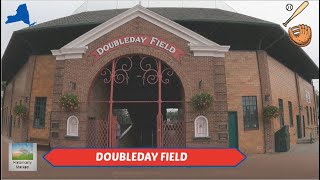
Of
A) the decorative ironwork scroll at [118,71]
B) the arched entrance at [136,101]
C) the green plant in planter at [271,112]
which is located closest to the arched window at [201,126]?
the arched entrance at [136,101]

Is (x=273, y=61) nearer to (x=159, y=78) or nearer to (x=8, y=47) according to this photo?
(x=159, y=78)

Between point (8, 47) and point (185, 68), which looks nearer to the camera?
point (185, 68)

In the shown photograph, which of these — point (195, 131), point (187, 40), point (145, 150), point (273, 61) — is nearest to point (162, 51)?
point (187, 40)

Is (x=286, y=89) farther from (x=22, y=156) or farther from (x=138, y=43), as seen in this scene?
(x=22, y=156)

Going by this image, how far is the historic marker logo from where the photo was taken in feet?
27.6

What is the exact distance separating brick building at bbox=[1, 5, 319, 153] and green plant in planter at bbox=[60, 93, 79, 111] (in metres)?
0.29

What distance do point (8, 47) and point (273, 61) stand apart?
18469mm

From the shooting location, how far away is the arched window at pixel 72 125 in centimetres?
1302

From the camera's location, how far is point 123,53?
1304cm

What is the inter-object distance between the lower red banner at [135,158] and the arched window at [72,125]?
2.30 meters

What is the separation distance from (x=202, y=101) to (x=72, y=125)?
6.01 meters

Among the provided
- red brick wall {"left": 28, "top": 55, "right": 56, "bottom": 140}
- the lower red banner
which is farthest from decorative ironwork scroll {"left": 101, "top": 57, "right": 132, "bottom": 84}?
red brick wall {"left": 28, "top": 55, "right": 56, "bottom": 140}

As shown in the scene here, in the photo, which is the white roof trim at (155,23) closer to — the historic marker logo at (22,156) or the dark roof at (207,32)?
the dark roof at (207,32)

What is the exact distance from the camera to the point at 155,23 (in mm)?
13086
